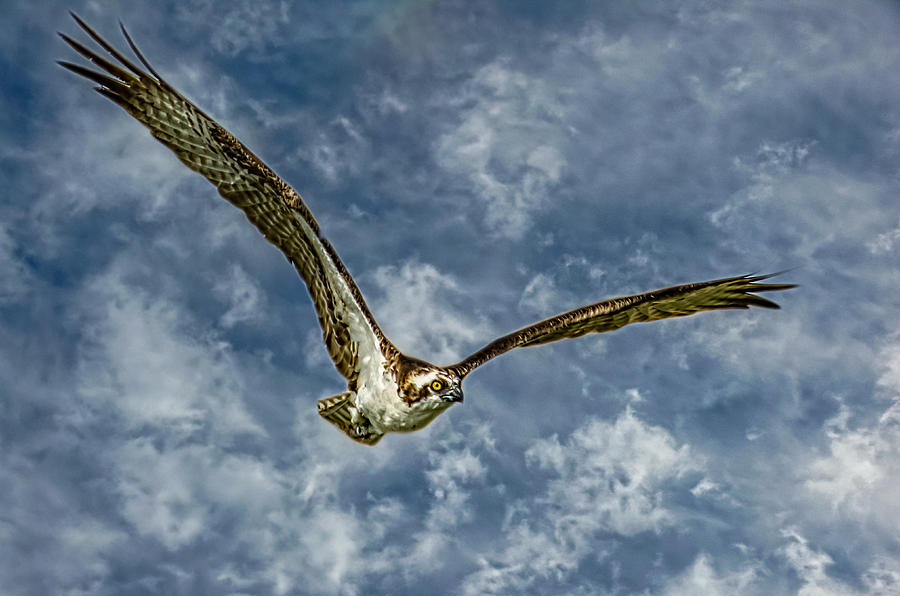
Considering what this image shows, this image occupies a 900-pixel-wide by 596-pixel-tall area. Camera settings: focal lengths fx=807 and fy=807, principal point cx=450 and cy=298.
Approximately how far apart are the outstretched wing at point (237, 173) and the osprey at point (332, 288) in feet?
0.05

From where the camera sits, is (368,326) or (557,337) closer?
(368,326)

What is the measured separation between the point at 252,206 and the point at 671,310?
7.42 m

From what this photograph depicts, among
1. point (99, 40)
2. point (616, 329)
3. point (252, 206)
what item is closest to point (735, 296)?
point (616, 329)

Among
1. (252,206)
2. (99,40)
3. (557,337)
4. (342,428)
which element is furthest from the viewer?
(557,337)

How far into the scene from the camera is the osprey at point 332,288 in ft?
36.7

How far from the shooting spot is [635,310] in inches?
547

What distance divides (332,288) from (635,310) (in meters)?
5.34

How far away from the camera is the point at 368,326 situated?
12086 mm

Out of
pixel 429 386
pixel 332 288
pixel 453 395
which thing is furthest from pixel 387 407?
pixel 332 288

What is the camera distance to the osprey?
11.2 metres

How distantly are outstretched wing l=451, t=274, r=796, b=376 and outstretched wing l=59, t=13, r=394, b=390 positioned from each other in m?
2.31

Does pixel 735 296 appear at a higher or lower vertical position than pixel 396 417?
higher

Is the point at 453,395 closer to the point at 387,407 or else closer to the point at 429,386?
the point at 429,386

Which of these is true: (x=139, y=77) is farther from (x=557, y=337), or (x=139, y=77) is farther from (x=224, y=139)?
(x=557, y=337)
